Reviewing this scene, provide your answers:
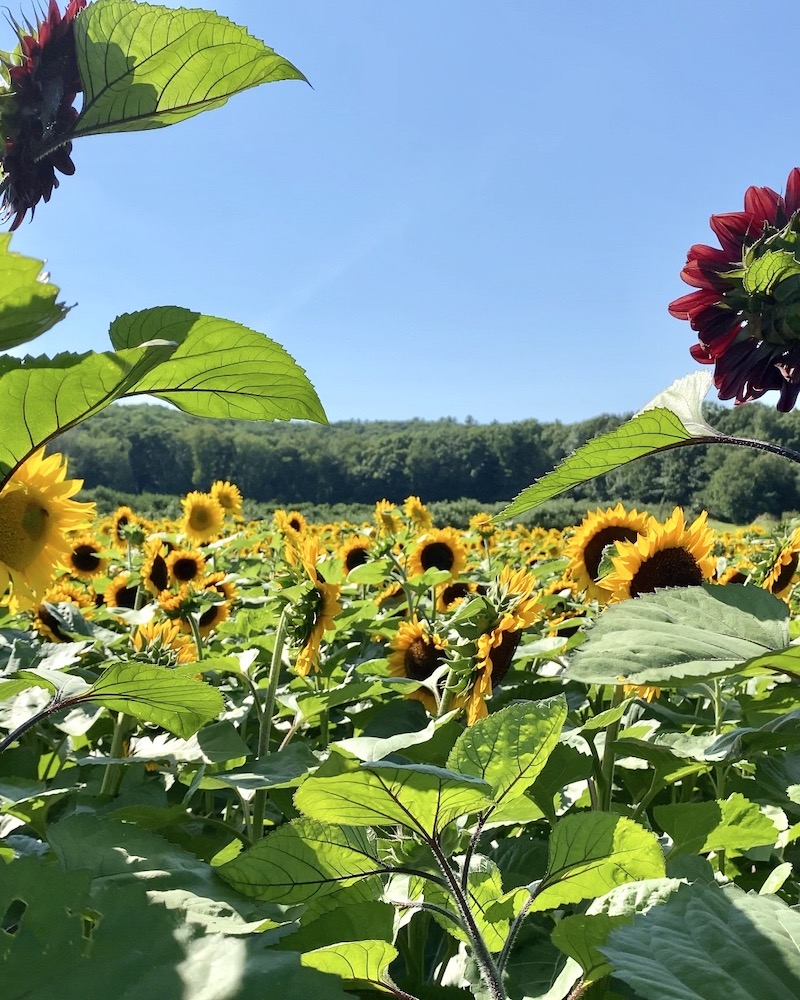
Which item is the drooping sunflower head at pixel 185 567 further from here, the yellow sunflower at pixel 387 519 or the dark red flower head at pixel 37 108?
the dark red flower head at pixel 37 108

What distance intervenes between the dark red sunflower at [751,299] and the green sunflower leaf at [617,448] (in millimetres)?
81

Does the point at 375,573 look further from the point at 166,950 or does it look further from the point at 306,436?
the point at 306,436

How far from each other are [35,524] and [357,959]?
991mm

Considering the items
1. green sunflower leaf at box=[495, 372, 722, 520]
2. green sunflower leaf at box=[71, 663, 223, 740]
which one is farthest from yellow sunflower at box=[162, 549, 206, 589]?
green sunflower leaf at box=[495, 372, 722, 520]

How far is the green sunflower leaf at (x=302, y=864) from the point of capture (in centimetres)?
75

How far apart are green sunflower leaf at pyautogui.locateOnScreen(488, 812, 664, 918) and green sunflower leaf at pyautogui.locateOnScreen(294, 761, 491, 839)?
5.0 inches

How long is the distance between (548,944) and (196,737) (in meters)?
0.62

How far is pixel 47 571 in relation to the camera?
147 centimetres

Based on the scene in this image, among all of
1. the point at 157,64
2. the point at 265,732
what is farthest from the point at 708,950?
the point at 265,732

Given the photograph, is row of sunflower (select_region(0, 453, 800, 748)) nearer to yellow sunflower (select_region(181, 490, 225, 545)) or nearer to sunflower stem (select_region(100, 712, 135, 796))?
sunflower stem (select_region(100, 712, 135, 796))

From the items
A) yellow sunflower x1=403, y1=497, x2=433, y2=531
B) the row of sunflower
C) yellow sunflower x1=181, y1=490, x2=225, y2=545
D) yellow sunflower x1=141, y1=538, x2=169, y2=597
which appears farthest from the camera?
yellow sunflower x1=403, y1=497, x2=433, y2=531

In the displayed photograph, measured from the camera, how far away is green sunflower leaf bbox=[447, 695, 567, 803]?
2.30ft

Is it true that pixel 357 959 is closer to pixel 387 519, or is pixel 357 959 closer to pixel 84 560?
pixel 84 560

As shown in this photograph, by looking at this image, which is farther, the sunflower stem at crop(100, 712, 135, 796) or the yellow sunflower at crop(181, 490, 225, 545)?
the yellow sunflower at crop(181, 490, 225, 545)
